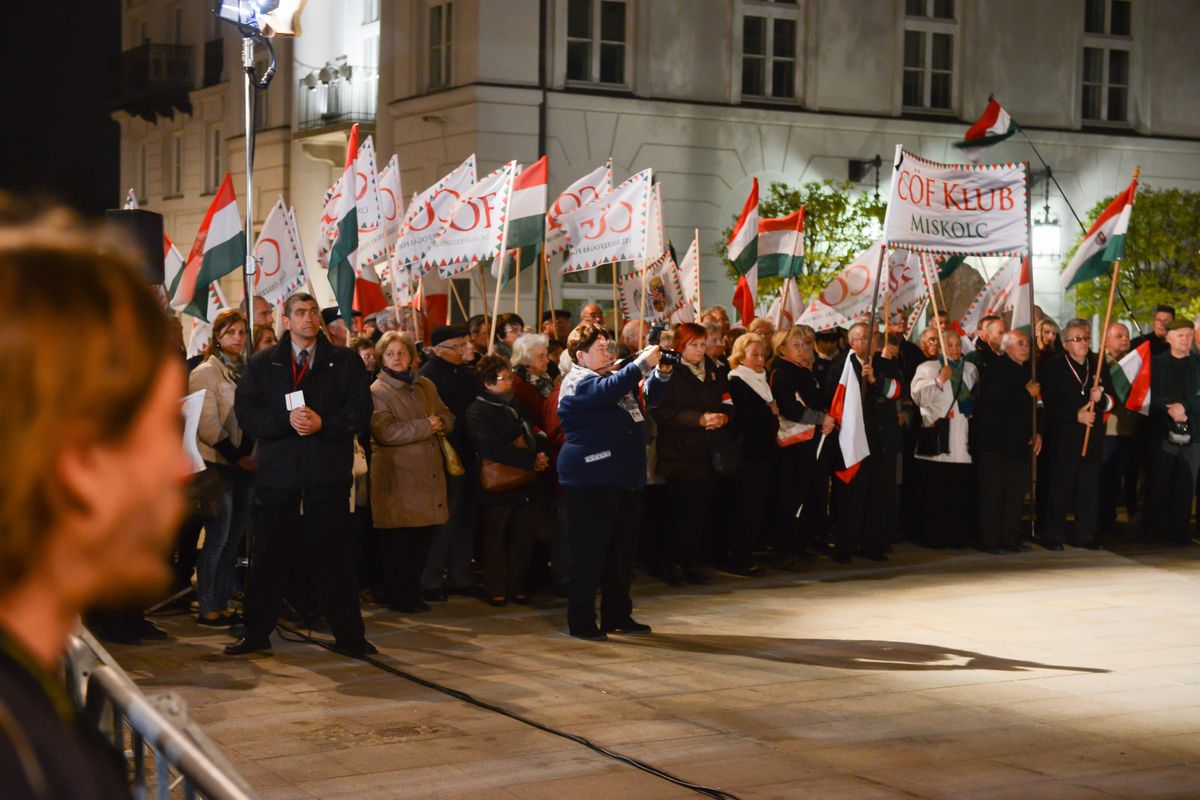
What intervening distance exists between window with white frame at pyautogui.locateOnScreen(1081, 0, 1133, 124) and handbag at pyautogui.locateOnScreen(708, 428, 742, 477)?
23288mm

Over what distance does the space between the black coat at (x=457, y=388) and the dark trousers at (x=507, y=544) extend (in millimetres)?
586

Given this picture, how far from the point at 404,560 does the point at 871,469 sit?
15.6ft

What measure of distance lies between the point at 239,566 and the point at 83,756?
10.4m

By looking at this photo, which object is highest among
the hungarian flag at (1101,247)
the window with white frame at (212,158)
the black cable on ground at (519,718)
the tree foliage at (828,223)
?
the window with white frame at (212,158)

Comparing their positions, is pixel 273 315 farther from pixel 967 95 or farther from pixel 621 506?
pixel 967 95

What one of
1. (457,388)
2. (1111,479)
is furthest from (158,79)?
(457,388)

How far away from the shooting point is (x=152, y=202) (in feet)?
141

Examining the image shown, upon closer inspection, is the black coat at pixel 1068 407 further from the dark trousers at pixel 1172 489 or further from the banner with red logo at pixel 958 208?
the banner with red logo at pixel 958 208

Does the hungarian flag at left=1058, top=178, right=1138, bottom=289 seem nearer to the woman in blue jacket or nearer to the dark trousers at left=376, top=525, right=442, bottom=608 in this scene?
the woman in blue jacket

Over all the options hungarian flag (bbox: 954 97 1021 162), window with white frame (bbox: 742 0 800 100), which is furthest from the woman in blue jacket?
window with white frame (bbox: 742 0 800 100)

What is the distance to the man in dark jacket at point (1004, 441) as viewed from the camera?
49.0 feet

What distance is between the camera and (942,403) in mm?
14875


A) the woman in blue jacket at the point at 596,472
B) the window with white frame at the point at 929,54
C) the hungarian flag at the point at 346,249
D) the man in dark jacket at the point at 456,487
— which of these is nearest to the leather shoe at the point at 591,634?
the woman in blue jacket at the point at 596,472

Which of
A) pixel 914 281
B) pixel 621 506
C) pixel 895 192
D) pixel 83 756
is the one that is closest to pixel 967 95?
pixel 914 281
